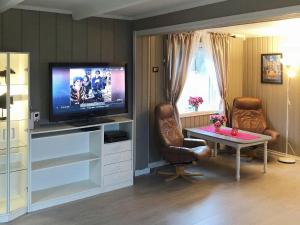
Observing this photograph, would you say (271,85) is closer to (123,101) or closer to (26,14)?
(123,101)

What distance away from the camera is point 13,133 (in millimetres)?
4008

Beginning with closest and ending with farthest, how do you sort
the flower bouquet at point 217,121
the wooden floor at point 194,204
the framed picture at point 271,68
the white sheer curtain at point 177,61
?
the wooden floor at point 194,204 < the white sheer curtain at point 177,61 < the flower bouquet at point 217,121 < the framed picture at point 271,68

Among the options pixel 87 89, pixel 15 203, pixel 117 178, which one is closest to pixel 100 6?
pixel 87 89

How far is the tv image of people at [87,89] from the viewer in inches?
171

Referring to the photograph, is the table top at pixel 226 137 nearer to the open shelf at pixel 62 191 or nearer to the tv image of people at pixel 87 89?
the tv image of people at pixel 87 89

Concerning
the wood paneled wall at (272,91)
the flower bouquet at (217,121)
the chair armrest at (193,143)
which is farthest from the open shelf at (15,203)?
the wood paneled wall at (272,91)

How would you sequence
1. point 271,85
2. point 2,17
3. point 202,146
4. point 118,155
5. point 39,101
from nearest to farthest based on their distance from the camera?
point 2,17, point 39,101, point 118,155, point 202,146, point 271,85

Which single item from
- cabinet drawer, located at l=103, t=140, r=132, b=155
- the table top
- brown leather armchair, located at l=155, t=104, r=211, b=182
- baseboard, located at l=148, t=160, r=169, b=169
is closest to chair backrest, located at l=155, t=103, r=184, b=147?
brown leather armchair, located at l=155, t=104, r=211, b=182

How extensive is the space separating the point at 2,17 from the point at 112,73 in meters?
1.52

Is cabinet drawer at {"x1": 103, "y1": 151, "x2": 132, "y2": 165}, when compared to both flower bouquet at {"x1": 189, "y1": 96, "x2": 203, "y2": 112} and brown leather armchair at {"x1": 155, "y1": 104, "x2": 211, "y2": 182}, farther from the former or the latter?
flower bouquet at {"x1": 189, "y1": 96, "x2": 203, "y2": 112}

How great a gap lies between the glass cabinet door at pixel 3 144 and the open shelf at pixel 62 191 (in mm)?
362

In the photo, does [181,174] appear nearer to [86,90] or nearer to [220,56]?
[86,90]

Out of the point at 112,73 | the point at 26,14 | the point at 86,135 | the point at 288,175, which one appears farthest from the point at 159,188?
the point at 26,14

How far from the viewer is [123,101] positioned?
5.03 meters
